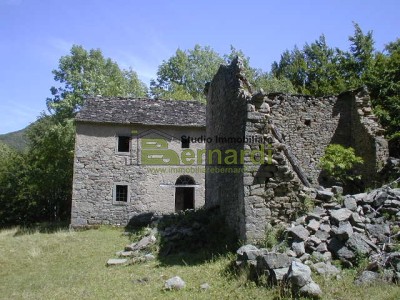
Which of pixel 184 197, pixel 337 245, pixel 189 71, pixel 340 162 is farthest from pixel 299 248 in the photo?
pixel 189 71

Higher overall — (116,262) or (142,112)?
(142,112)

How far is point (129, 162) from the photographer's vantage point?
19.1 m

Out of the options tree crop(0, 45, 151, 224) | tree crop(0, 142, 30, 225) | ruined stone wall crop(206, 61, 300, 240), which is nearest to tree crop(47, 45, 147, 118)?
tree crop(0, 45, 151, 224)

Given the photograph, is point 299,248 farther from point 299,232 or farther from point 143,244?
point 143,244

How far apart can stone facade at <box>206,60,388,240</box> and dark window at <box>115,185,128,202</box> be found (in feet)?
19.0

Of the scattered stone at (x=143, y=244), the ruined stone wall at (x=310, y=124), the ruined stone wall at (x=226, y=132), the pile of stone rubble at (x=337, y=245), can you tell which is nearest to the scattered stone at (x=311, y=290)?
the pile of stone rubble at (x=337, y=245)

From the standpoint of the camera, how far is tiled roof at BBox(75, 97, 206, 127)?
1906 centimetres

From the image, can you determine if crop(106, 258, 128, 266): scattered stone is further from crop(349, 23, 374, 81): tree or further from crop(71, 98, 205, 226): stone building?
crop(349, 23, 374, 81): tree

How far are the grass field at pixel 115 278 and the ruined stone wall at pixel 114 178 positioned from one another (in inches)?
195

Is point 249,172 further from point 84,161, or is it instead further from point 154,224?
point 84,161

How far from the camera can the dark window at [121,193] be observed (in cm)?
1880

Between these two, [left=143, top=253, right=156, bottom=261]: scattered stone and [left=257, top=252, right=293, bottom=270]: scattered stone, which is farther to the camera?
[left=143, top=253, right=156, bottom=261]: scattered stone

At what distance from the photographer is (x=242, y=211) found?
914 centimetres

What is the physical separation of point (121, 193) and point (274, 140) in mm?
11618
